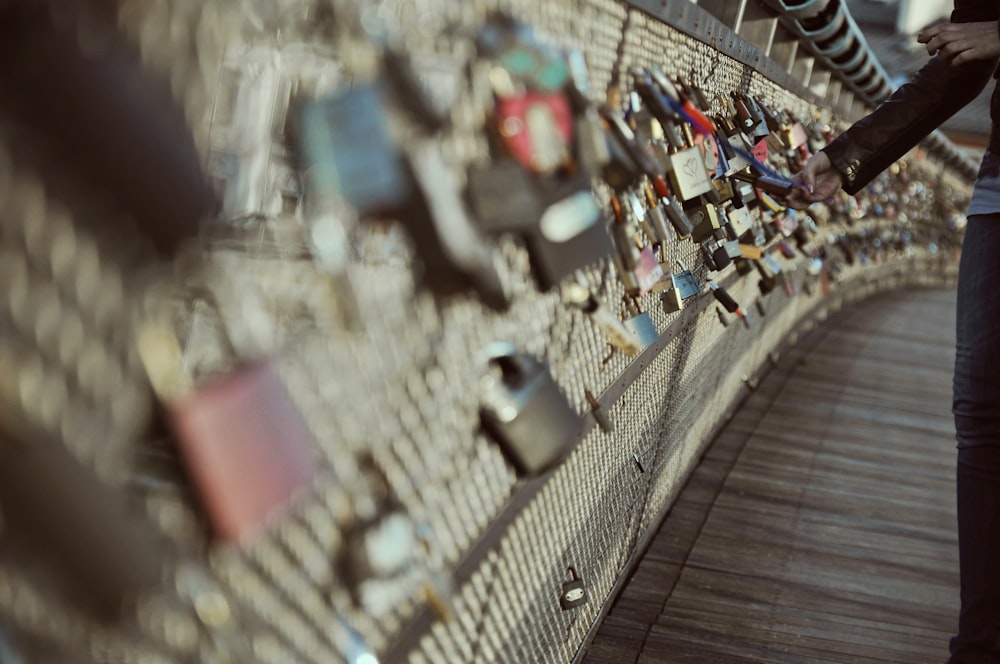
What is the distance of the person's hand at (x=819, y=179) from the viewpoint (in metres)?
2.23

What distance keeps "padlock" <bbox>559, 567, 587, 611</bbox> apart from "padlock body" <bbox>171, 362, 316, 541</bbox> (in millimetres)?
1003

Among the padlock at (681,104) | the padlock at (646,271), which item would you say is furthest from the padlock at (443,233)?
the padlock at (681,104)

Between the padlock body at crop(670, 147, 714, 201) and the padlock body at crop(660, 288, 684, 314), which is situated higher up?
the padlock body at crop(670, 147, 714, 201)

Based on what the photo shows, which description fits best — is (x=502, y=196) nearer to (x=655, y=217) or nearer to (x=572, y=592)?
(x=655, y=217)

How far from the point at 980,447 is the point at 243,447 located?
165cm

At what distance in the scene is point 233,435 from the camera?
0.62 m

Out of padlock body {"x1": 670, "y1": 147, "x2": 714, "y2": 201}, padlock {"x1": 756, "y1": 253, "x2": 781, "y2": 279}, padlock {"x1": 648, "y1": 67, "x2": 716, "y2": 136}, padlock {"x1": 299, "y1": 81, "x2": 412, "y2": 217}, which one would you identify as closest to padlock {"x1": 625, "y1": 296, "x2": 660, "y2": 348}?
padlock body {"x1": 670, "y1": 147, "x2": 714, "y2": 201}

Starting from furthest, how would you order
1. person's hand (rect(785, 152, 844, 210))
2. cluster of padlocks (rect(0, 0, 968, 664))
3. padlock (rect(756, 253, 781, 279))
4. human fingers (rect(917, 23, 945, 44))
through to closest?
padlock (rect(756, 253, 781, 279)) → person's hand (rect(785, 152, 844, 210)) → human fingers (rect(917, 23, 945, 44)) → cluster of padlocks (rect(0, 0, 968, 664))

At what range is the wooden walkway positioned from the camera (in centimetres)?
209

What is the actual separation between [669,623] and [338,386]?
1558 millimetres

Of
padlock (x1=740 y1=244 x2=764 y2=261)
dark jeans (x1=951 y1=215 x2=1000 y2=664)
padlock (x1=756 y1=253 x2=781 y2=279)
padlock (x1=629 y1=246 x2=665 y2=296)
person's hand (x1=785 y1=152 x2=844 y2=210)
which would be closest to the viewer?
padlock (x1=629 y1=246 x2=665 y2=296)

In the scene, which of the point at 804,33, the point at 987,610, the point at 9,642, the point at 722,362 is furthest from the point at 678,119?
the point at 804,33

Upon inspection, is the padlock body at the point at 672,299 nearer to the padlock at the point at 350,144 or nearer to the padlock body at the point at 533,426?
the padlock body at the point at 533,426

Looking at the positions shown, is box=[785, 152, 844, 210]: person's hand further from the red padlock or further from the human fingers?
the red padlock
